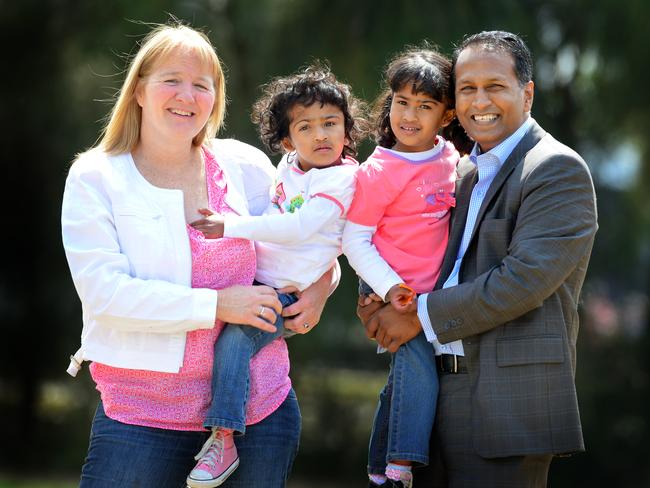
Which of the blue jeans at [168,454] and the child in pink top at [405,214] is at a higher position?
the child in pink top at [405,214]

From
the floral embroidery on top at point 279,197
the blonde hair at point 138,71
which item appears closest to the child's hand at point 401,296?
the floral embroidery on top at point 279,197

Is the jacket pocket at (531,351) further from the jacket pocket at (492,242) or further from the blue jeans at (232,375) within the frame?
the blue jeans at (232,375)

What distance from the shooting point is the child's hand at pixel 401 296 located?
113 inches

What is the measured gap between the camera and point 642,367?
27.2 feet

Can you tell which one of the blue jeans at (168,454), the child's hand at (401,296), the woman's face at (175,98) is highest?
the woman's face at (175,98)

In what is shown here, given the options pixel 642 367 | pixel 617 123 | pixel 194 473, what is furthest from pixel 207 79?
pixel 642 367

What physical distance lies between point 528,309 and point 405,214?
51 cm

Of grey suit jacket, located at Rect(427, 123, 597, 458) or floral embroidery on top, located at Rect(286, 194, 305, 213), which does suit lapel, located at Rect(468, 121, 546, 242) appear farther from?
floral embroidery on top, located at Rect(286, 194, 305, 213)

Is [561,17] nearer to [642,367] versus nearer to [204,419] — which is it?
[642,367]

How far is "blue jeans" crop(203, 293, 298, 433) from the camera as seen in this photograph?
2.69m

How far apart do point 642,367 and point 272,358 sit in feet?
20.3

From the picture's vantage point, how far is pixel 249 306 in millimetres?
2783

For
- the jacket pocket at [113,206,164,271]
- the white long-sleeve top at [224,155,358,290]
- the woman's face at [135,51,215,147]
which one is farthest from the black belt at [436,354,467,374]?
the woman's face at [135,51,215,147]

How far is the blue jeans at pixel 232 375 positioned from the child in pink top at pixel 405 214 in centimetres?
43
